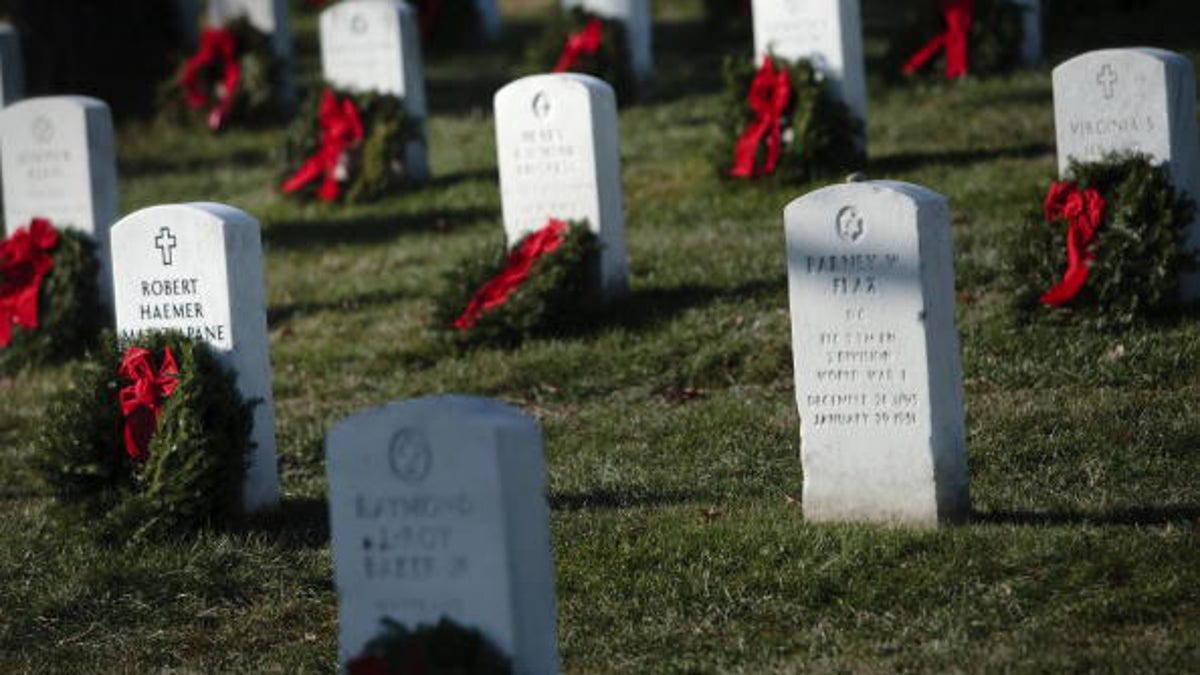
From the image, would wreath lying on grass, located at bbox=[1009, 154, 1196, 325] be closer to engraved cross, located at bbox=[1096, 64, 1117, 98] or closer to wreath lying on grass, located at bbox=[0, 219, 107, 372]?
engraved cross, located at bbox=[1096, 64, 1117, 98]

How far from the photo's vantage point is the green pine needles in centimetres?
1251

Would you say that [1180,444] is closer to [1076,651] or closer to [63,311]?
[1076,651]

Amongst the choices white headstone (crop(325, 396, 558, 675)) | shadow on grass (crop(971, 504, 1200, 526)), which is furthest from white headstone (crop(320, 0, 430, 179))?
white headstone (crop(325, 396, 558, 675))

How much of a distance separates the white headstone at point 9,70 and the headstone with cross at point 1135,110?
27.4 feet

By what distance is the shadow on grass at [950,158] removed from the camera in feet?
45.3

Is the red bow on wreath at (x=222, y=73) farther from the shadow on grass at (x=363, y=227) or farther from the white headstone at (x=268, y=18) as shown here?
the shadow on grass at (x=363, y=227)

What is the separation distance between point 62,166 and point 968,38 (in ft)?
24.1

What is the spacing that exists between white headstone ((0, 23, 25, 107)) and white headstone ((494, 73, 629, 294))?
5.36m

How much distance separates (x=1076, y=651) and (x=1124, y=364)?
3538mm

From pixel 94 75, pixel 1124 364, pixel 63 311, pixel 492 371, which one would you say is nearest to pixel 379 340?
pixel 492 371

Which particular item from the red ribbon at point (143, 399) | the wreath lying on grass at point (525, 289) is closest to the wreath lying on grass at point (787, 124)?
the wreath lying on grass at point (525, 289)

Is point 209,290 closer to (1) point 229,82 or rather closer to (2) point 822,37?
(2) point 822,37

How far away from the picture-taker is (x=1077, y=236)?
405 inches

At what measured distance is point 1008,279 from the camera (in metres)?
10.8
